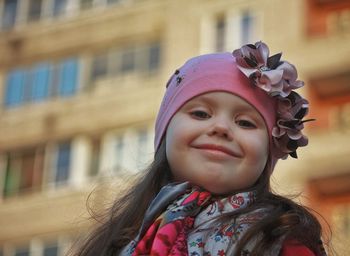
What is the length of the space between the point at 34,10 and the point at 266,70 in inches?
1012

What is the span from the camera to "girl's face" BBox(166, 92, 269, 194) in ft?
13.8

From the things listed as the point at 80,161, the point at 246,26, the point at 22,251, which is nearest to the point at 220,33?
the point at 246,26

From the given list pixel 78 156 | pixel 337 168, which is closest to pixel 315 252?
pixel 337 168

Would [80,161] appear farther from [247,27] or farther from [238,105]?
[238,105]

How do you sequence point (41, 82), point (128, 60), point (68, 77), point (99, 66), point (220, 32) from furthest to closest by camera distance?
point (41, 82), point (68, 77), point (99, 66), point (128, 60), point (220, 32)

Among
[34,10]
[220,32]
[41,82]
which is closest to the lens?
[220,32]

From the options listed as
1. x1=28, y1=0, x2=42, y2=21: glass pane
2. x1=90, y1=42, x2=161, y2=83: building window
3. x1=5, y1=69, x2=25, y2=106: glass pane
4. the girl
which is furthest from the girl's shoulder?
x1=28, y1=0, x2=42, y2=21: glass pane

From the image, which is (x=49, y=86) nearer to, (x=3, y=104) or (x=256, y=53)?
(x=3, y=104)

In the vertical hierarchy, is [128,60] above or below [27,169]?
above

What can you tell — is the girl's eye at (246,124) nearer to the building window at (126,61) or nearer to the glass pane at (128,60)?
the building window at (126,61)

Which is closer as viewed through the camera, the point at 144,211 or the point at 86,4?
the point at 144,211

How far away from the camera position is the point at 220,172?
4195 millimetres

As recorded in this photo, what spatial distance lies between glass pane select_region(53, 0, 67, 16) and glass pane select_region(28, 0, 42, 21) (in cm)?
44

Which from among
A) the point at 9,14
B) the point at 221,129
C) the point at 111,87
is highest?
the point at 9,14
